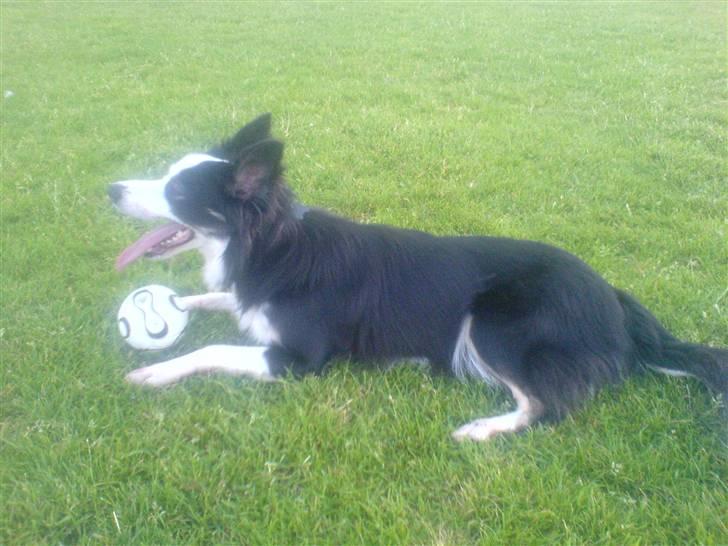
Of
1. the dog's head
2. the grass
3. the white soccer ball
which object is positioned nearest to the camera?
the grass

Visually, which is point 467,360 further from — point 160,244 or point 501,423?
point 160,244

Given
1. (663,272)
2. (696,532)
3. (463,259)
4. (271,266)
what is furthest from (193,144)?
(696,532)

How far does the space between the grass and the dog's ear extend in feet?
3.57

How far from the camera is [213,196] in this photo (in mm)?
3596

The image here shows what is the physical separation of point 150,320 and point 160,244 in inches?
18.1

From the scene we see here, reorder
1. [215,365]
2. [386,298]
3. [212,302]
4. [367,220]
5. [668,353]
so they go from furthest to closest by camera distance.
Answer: [367,220] → [212,302] → [386,298] → [215,365] → [668,353]

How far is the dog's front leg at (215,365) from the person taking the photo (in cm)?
360

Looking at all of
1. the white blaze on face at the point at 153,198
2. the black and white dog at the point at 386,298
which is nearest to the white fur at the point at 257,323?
the black and white dog at the point at 386,298

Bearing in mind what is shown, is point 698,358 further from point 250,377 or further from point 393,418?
point 250,377

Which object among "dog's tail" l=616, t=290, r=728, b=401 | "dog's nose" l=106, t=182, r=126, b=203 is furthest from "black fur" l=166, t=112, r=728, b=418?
"dog's nose" l=106, t=182, r=126, b=203

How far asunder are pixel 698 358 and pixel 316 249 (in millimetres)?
2161

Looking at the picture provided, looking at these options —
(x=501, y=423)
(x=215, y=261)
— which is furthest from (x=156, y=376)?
(x=501, y=423)

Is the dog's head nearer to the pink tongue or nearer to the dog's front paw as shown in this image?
the pink tongue

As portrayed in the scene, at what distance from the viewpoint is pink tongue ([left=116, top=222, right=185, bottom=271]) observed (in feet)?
12.6
